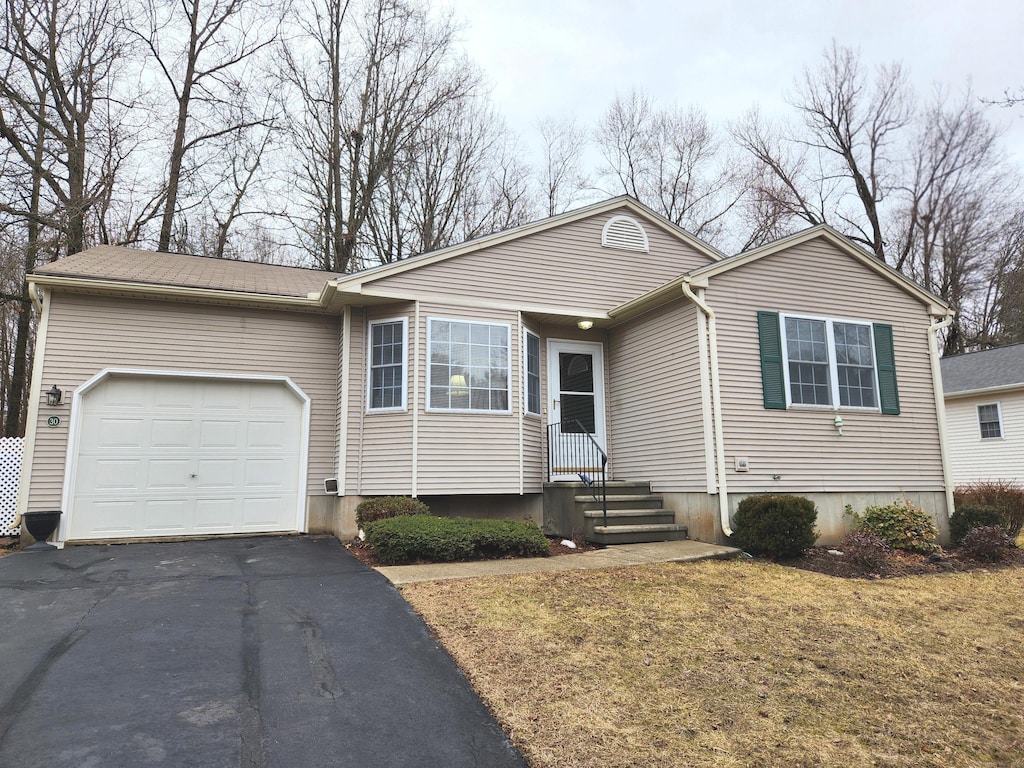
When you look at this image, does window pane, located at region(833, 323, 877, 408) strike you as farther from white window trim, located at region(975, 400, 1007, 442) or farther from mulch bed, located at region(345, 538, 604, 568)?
white window trim, located at region(975, 400, 1007, 442)

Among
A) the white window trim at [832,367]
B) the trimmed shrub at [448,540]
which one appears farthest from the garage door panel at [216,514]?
the white window trim at [832,367]

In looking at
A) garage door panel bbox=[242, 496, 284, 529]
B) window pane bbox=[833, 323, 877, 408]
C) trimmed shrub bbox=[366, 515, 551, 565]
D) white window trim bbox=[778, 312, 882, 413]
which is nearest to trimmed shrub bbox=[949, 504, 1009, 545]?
white window trim bbox=[778, 312, 882, 413]

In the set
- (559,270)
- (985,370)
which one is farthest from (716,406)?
(985,370)

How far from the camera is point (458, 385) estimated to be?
29.4 feet

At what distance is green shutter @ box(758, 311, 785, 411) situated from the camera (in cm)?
853

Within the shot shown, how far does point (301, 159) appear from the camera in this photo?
755 inches

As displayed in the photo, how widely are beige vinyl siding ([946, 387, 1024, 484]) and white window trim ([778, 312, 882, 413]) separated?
8023 millimetres

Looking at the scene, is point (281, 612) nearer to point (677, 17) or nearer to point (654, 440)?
point (654, 440)

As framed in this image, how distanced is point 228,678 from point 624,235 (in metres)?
8.82

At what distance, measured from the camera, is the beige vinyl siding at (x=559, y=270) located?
9164mm

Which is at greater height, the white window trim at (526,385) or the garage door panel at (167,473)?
the white window trim at (526,385)

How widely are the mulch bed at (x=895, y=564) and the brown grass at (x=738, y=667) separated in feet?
2.28

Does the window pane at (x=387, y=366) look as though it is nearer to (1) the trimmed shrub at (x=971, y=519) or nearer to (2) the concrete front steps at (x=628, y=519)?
(2) the concrete front steps at (x=628, y=519)

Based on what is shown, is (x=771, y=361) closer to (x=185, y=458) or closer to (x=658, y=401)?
(x=658, y=401)
